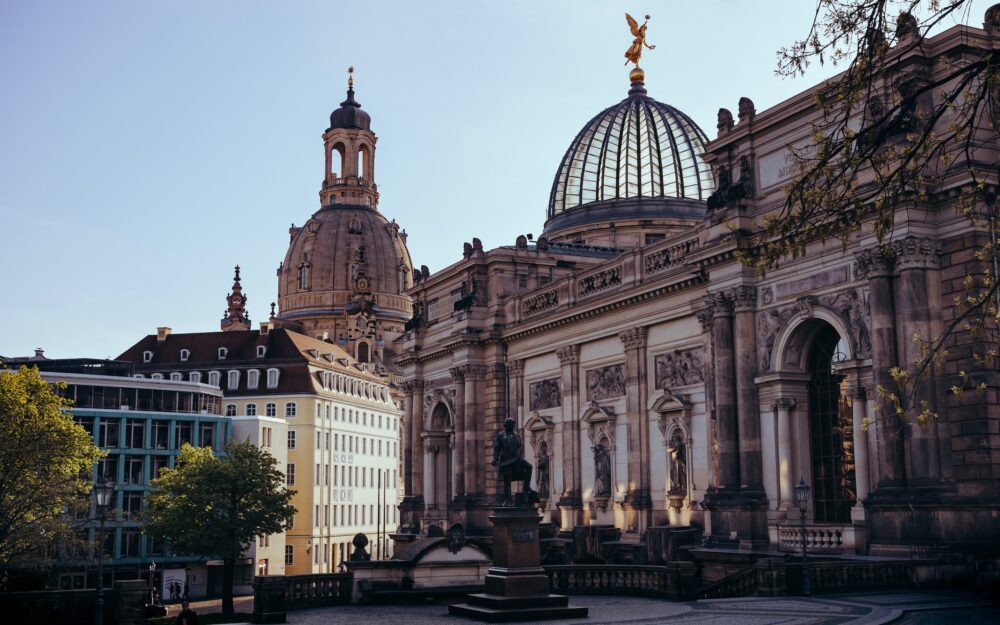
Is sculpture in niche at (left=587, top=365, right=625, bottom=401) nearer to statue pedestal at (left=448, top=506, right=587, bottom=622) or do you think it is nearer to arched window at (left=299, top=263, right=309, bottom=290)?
statue pedestal at (left=448, top=506, right=587, bottom=622)

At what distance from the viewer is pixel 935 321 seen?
33406 millimetres

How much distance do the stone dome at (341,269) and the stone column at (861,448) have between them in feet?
390

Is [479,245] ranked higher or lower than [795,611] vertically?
higher

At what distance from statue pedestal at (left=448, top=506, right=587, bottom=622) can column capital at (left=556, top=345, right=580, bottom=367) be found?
26.9m

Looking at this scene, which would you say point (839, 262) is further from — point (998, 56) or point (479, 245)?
point (479, 245)

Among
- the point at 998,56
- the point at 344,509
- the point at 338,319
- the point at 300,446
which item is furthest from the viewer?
the point at 338,319

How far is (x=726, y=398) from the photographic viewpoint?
134 feet

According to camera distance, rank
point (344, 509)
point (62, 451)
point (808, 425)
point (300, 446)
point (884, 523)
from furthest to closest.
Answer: point (344, 509)
point (300, 446)
point (62, 451)
point (808, 425)
point (884, 523)

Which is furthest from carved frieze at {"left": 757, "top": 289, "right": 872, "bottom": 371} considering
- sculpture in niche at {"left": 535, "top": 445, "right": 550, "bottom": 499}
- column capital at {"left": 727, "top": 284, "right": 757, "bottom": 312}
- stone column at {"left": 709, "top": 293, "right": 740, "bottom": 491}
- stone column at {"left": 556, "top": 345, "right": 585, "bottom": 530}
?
sculpture in niche at {"left": 535, "top": 445, "right": 550, "bottom": 499}

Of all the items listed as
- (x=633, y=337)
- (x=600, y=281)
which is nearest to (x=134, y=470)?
(x=600, y=281)

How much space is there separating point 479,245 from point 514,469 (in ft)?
114

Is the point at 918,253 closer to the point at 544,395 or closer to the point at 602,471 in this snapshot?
the point at 602,471

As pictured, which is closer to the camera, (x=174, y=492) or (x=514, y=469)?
(x=514, y=469)

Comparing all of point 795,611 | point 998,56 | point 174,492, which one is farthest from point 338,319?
point 998,56
